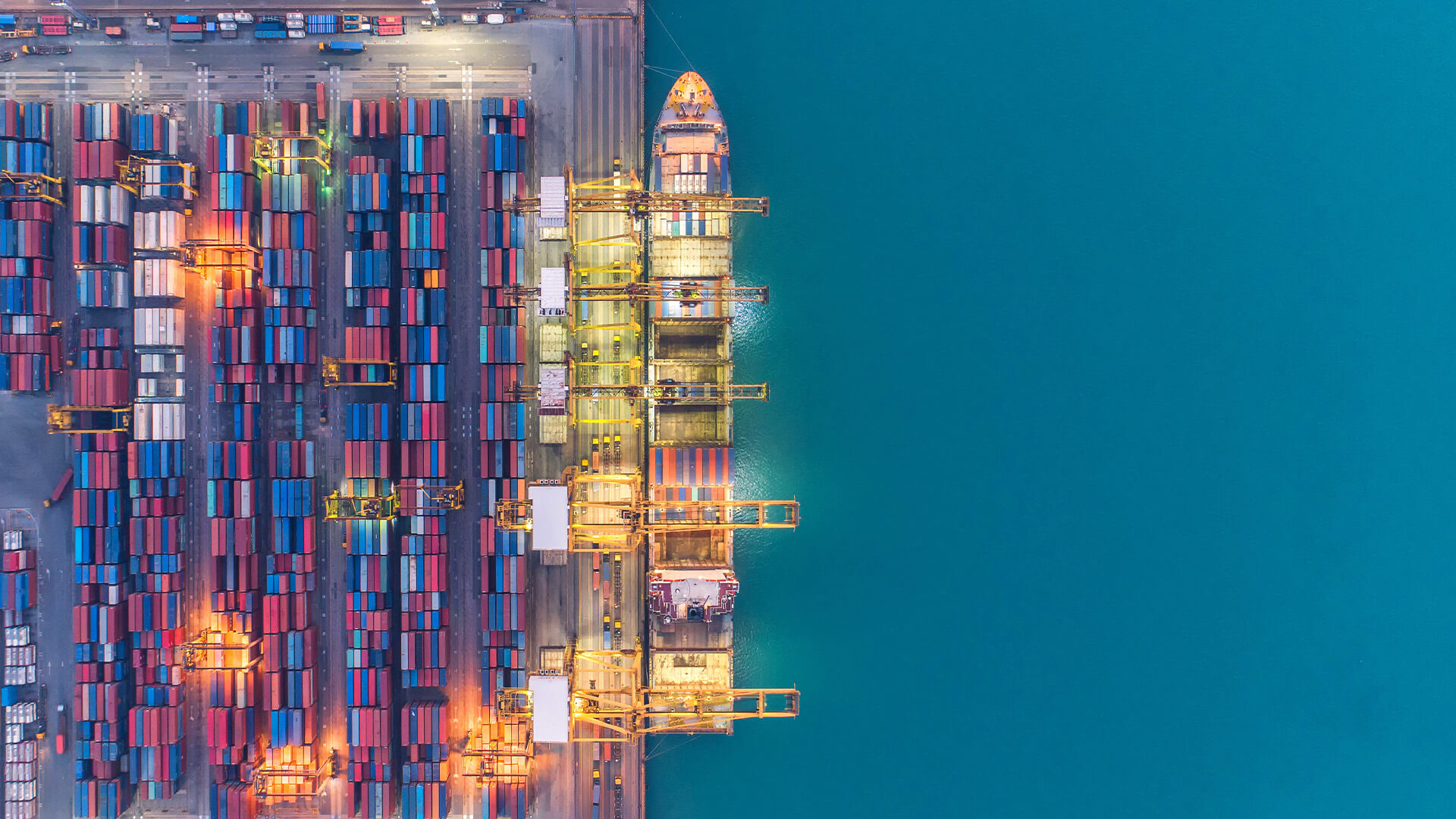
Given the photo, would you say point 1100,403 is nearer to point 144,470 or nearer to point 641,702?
point 641,702

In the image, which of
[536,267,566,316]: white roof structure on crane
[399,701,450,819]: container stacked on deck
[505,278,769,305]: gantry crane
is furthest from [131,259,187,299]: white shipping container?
[399,701,450,819]: container stacked on deck

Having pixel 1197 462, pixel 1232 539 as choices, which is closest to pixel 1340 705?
pixel 1232 539

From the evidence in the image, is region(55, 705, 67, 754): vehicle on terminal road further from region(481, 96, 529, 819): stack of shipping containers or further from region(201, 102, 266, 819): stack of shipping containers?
region(481, 96, 529, 819): stack of shipping containers

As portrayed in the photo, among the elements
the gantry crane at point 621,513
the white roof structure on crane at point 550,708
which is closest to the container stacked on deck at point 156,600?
the gantry crane at point 621,513

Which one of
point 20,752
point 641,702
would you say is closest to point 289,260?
point 641,702

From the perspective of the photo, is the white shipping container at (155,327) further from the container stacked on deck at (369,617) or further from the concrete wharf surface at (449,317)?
the container stacked on deck at (369,617)

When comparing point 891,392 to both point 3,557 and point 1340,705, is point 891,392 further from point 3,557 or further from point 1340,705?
point 3,557
